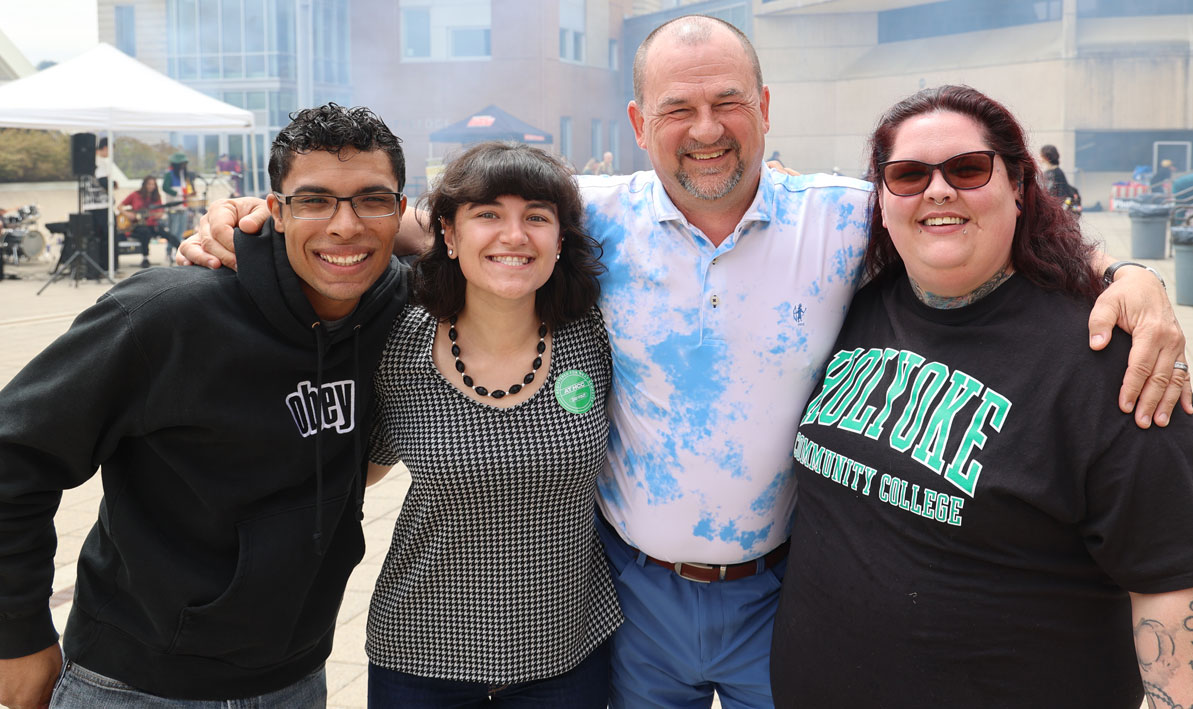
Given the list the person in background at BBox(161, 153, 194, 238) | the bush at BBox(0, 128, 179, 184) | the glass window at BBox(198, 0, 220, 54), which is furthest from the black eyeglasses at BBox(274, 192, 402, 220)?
the glass window at BBox(198, 0, 220, 54)

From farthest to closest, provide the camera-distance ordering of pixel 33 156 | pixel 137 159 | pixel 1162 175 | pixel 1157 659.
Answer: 1. pixel 137 159
2. pixel 1162 175
3. pixel 33 156
4. pixel 1157 659

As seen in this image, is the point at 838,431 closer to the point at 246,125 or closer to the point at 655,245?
the point at 655,245

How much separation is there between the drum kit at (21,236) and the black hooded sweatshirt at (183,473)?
17.6 metres

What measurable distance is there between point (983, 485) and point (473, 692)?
1.34m

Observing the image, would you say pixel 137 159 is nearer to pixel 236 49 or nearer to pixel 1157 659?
pixel 236 49

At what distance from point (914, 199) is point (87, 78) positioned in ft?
47.0

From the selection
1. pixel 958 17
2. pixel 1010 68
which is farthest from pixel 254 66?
pixel 1010 68

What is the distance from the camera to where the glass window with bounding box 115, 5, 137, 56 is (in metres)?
38.6

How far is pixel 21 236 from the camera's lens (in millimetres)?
17469

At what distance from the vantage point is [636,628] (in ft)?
8.82

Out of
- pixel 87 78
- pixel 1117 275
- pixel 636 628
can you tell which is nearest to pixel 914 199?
pixel 1117 275

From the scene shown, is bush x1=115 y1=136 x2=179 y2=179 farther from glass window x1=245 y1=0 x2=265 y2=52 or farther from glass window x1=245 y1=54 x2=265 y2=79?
glass window x1=245 y1=0 x2=265 y2=52

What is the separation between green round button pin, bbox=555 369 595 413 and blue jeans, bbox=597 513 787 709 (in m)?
0.51

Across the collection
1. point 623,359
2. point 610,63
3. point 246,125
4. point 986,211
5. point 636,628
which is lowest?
point 636,628
